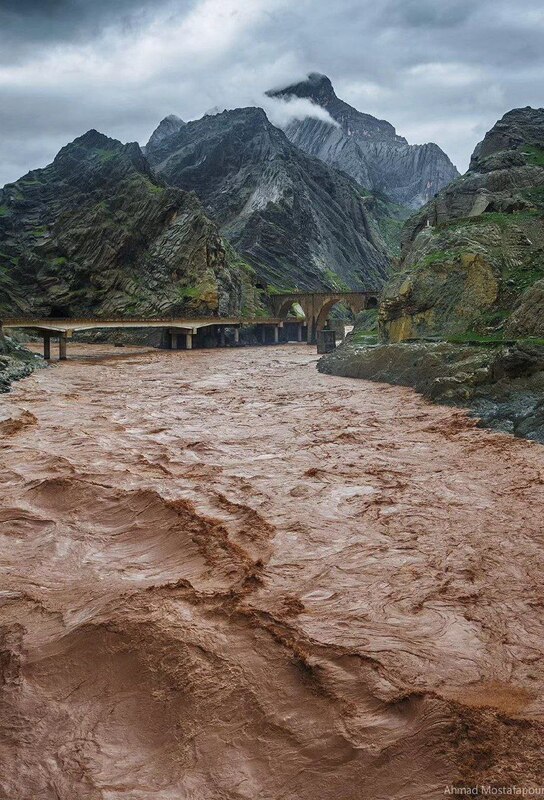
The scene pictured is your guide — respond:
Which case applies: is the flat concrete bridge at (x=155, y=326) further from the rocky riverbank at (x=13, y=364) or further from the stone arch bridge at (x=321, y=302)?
the stone arch bridge at (x=321, y=302)

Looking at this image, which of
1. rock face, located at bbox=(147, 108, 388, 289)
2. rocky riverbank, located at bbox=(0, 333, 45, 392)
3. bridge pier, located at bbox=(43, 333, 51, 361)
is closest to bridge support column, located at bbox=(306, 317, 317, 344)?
rock face, located at bbox=(147, 108, 388, 289)

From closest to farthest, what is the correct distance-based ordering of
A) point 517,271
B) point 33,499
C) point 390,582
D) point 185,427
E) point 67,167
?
1. point 390,582
2. point 33,499
3. point 185,427
4. point 517,271
5. point 67,167

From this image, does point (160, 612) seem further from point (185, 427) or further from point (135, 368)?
point (135, 368)

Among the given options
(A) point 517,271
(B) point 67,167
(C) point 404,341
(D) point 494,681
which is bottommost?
(D) point 494,681

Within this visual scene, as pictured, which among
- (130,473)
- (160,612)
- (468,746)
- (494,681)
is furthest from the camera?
(130,473)

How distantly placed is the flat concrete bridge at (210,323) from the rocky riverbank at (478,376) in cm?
3037

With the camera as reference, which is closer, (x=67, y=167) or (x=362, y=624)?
(x=362, y=624)

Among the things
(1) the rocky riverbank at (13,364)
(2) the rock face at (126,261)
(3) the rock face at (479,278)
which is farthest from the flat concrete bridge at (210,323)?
(3) the rock face at (479,278)

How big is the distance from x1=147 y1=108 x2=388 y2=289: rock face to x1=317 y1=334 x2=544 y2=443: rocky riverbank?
100120mm

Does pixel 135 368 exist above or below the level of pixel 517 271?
below

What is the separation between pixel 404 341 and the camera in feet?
108

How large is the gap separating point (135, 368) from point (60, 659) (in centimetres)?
3856

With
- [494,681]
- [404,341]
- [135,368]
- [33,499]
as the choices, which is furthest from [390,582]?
[135,368]

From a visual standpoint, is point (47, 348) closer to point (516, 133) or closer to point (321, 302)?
point (321, 302)
